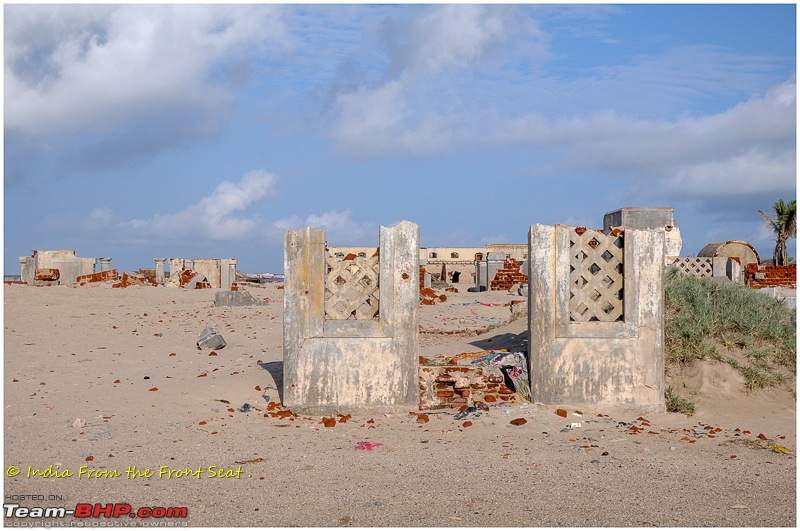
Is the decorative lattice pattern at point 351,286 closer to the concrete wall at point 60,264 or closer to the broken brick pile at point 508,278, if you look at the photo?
the broken brick pile at point 508,278

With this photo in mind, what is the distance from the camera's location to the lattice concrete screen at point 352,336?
792cm

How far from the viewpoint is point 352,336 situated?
7945mm

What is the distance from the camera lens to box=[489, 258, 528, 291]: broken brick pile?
82.4 feet

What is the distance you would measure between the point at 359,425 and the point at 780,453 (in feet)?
12.8

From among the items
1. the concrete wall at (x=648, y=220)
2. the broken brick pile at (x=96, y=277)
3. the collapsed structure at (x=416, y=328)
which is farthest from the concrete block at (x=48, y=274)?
the collapsed structure at (x=416, y=328)

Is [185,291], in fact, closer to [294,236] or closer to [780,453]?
[294,236]

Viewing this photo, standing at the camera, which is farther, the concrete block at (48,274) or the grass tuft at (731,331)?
the concrete block at (48,274)

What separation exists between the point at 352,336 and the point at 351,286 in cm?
54

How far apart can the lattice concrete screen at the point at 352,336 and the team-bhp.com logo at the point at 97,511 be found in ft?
10.2

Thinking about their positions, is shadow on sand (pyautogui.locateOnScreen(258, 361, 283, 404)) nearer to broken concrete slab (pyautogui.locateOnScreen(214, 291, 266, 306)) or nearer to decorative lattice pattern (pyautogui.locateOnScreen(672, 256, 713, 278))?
broken concrete slab (pyautogui.locateOnScreen(214, 291, 266, 306))

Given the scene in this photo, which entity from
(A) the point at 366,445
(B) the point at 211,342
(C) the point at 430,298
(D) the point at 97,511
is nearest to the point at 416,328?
(A) the point at 366,445

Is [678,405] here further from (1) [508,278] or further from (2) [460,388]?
(1) [508,278]

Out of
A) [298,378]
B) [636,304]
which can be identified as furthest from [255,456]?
[636,304]

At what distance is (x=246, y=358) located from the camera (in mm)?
11523
